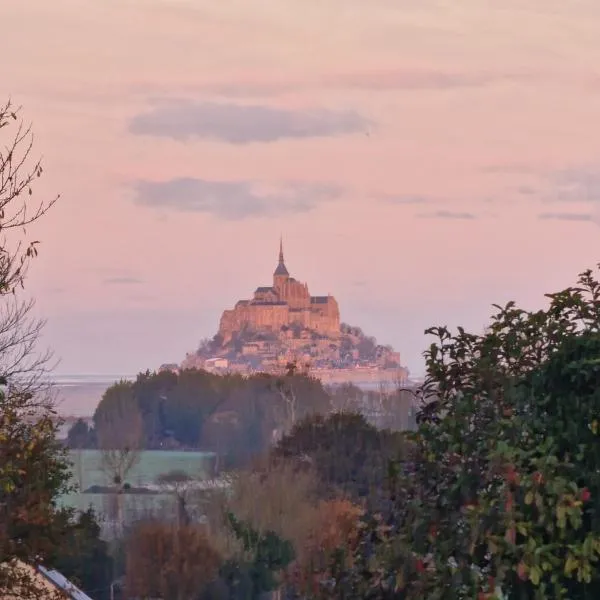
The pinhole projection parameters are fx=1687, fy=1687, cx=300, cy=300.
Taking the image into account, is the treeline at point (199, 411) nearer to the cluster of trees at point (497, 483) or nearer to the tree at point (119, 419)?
the tree at point (119, 419)

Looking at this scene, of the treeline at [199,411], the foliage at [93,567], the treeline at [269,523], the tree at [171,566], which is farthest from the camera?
the treeline at [199,411]

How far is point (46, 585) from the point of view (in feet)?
63.3

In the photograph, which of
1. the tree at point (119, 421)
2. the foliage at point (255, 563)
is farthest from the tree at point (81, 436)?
the foliage at point (255, 563)

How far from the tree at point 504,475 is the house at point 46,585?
4869 mm

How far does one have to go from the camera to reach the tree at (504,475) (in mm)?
9461

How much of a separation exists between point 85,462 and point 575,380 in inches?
3718

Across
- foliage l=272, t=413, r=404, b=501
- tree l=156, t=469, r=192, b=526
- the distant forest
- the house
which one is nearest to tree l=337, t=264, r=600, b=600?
the house

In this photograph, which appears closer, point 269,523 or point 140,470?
point 269,523

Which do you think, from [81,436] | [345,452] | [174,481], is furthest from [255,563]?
[81,436]

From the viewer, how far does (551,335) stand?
10.4 meters

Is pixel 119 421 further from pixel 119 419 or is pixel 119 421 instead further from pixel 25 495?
pixel 25 495

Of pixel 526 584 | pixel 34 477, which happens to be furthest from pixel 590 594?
pixel 34 477

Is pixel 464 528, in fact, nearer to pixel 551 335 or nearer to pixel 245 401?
pixel 551 335

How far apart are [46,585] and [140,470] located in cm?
8802
